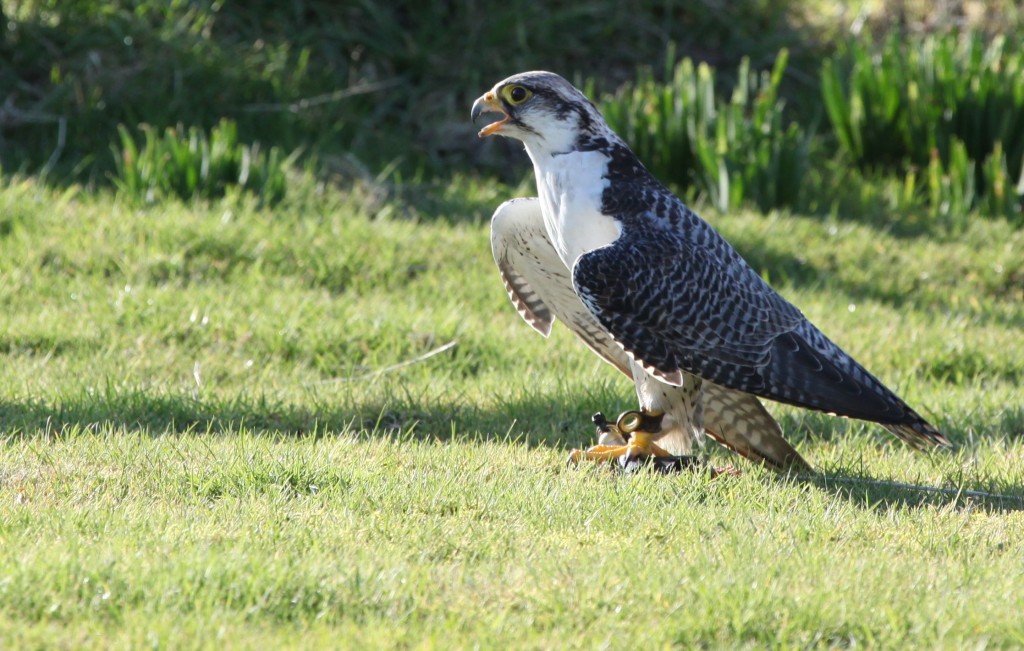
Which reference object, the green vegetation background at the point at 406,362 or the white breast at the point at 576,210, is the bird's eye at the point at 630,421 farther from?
the white breast at the point at 576,210

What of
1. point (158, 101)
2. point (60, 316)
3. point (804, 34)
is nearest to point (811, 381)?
point (60, 316)

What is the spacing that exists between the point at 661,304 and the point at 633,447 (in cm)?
50

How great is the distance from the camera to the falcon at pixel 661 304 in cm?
404

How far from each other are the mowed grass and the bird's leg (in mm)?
136

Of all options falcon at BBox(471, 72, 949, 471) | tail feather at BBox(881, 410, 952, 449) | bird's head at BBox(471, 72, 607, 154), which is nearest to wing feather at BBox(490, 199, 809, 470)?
falcon at BBox(471, 72, 949, 471)

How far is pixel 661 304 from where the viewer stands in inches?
160

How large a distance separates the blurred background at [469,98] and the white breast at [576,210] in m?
2.99

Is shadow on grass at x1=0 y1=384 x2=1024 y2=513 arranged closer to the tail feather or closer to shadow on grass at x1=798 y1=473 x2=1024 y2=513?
shadow on grass at x1=798 y1=473 x2=1024 y2=513

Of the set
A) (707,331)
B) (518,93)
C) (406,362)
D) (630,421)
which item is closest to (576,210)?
(518,93)

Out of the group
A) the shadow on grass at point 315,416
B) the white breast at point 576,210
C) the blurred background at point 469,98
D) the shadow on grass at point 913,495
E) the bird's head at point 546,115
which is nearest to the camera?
the shadow on grass at point 913,495

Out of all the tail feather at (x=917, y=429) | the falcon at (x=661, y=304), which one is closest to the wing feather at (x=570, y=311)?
the falcon at (x=661, y=304)

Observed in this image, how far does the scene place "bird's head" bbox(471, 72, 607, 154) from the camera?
13.9ft

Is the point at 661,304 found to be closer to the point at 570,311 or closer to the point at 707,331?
the point at 707,331

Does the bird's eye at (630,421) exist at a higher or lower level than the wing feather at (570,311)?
lower
